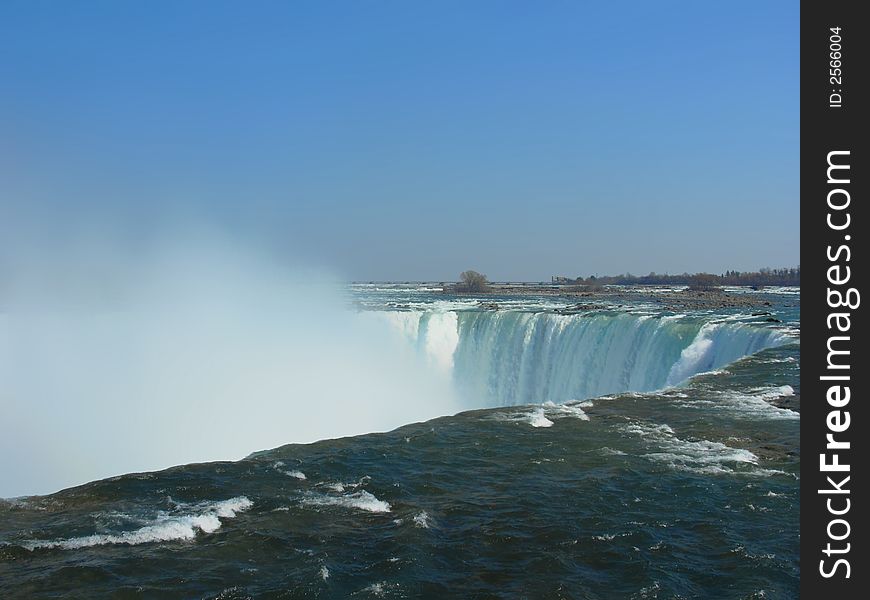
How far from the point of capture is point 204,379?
103ft

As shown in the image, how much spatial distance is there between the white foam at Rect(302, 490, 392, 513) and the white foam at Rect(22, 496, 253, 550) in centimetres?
95

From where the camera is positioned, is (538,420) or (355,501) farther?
(538,420)

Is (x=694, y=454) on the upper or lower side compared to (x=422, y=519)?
upper

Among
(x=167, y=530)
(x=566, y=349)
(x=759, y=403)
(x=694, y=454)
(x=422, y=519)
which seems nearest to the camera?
(x=167, y=530)

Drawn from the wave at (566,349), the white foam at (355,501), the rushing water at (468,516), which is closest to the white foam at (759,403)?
the rushing water at (468,516)

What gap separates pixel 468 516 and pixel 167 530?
387cm

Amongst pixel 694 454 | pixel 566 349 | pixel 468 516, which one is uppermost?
pixel 566 349

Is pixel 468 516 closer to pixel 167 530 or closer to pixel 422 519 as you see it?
pixel 422 519

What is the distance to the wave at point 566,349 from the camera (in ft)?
80.7

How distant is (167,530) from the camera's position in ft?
25.2

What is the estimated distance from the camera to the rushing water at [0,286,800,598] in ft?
21.5

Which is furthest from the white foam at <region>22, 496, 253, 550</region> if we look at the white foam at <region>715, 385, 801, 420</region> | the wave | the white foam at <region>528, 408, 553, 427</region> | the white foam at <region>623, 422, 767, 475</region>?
the wave

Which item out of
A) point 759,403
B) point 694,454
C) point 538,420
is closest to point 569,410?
point 538,420
